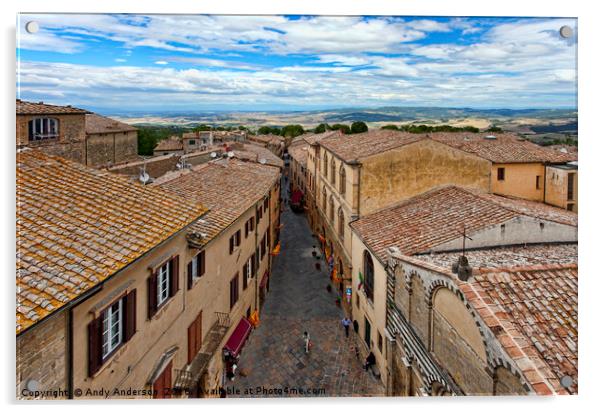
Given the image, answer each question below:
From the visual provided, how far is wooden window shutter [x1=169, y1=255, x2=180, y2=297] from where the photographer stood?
8.30 meters

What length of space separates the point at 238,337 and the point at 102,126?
23.6 ft

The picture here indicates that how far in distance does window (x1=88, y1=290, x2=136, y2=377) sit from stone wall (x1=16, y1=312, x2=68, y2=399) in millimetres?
416

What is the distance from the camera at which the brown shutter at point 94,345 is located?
230 inches

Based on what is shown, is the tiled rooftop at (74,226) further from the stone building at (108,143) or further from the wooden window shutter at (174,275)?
the stone building at (108,143)

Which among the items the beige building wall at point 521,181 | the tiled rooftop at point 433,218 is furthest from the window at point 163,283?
the beige building wall at point 521,181

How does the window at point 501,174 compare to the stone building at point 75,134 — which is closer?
the stone building at point 75,134

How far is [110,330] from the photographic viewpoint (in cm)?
637

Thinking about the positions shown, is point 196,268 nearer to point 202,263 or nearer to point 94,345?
point 202,263

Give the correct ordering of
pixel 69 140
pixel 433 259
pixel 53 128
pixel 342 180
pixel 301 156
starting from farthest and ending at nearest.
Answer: pixel 301 156, pixel 342 180, pixel 69 140, pixel 53 128, pixel 433 259

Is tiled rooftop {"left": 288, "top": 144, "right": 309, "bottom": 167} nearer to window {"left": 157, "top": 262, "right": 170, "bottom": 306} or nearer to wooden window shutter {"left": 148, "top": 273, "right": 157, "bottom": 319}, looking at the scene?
window {"left": 157, "top": 262, "right": 170, "bottom": 306}

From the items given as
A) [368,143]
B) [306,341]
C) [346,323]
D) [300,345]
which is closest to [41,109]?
[300,345]

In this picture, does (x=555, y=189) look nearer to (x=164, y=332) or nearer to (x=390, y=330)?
(x=390, y=330)

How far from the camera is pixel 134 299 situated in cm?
681
